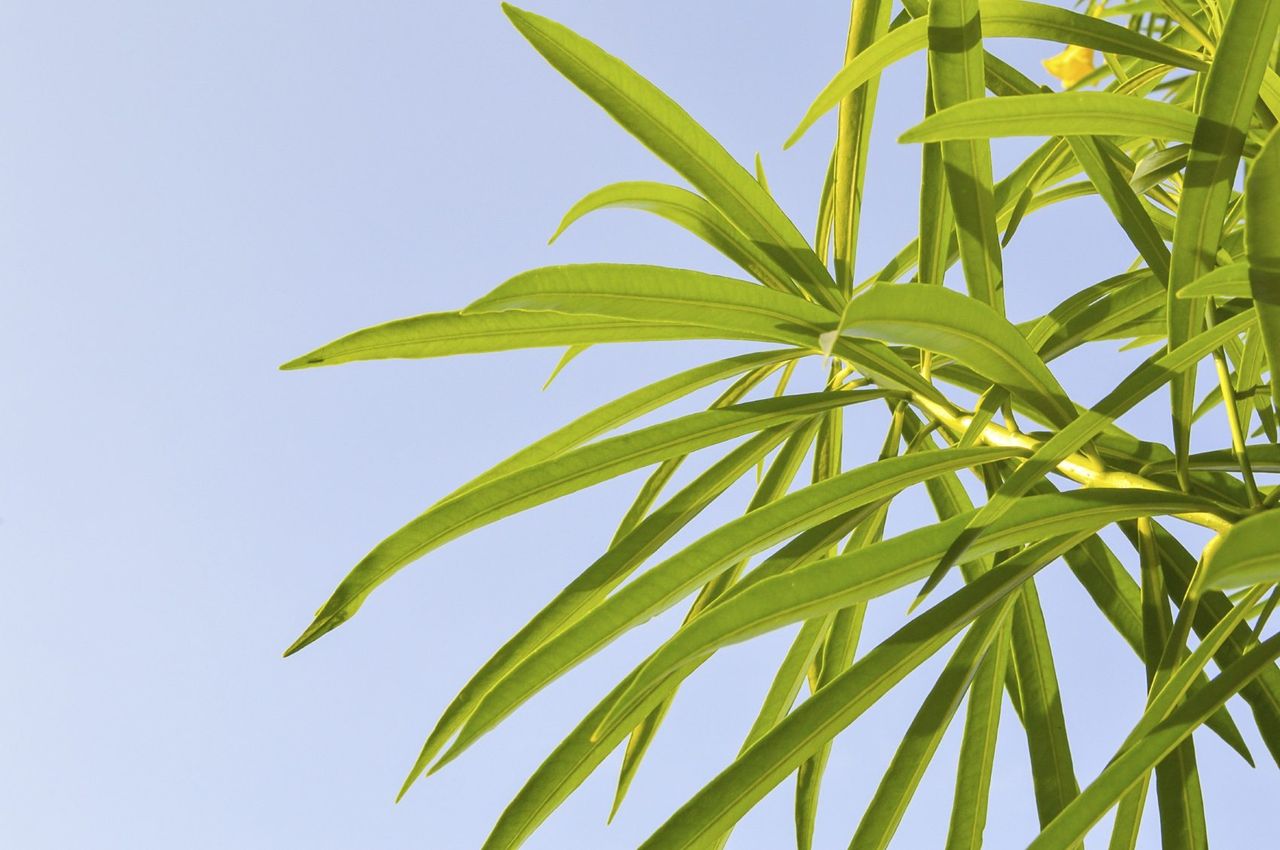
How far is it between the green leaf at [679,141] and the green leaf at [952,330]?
157mm

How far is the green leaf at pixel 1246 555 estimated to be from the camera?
0.35 m

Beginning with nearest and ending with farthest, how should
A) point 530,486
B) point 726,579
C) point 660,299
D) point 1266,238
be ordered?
point 1266,238 < point 660,299 < point 530,486 < point 726,579

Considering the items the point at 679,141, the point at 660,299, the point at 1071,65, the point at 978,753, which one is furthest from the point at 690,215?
the point at 1071,65

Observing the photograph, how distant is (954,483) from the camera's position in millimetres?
971

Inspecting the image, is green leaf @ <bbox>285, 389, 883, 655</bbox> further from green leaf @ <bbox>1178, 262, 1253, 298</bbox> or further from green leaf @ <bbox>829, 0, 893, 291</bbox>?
green leaf @ <bbox>1178, 262, 1253, 298</bbox>

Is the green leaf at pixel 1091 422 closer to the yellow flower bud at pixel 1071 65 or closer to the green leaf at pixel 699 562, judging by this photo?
the green leaf at pixel 699 562

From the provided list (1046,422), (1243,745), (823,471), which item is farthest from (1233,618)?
(823,471)

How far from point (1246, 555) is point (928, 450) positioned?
381 mm

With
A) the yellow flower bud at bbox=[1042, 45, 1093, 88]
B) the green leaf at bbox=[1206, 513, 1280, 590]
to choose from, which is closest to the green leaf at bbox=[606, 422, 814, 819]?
the green leaf at bbox=[1206, 513, 1280, 590]

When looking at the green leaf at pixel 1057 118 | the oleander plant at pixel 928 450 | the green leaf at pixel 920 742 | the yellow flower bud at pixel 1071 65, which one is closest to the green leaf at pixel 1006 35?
the oleander plant at pixel 928 450

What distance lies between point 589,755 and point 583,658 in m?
0.09

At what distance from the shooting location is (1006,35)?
2.52 ft

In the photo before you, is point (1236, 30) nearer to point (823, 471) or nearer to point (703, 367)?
point (703, 367)

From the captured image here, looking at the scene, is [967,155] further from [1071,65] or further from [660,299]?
[1071,65]
